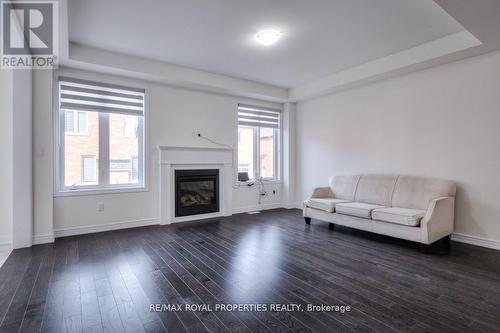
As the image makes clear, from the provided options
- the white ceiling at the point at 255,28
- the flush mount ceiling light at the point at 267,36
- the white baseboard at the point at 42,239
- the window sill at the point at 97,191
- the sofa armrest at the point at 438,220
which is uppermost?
the white ceiling at the point at 255,28

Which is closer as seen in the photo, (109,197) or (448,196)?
(448,196)

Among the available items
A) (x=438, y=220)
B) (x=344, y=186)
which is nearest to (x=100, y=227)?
(x=344, y=186)

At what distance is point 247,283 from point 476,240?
3239mm

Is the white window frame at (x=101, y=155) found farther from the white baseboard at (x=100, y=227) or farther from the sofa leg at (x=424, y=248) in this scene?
the sofa leg at (x=424, y=248)

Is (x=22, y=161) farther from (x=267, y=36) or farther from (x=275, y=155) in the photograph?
(x=275, y=155)

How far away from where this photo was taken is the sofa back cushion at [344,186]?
4718mm

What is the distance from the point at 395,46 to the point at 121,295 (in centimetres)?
443

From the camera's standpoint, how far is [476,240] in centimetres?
356

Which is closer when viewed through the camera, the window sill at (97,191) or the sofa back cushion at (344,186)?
the window sill at (97,191)

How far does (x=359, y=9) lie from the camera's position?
2.81m

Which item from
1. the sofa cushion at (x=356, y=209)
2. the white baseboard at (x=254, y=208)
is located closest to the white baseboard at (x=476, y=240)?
the sofa cushion at (x=356, y=209)

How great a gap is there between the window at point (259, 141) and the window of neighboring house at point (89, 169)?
2.77 meters

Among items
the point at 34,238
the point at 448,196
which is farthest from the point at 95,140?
the point at 448,196

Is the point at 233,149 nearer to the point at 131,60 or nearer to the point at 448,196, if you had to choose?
the point at 131,60
